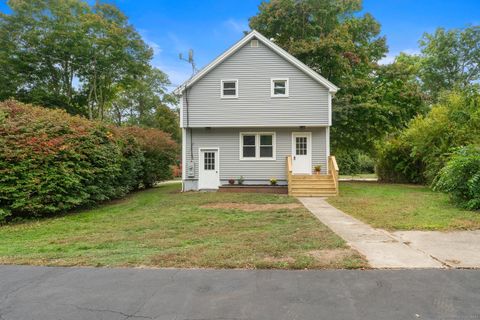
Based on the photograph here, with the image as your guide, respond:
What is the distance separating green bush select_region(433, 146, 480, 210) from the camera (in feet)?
29.9

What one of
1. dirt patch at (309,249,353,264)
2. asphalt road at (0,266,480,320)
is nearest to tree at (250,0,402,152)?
dirt patch at (309,249,353,264)

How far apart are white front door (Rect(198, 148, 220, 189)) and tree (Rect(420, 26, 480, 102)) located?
32.6 metres

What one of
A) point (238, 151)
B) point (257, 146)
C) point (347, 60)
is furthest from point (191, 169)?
point (347, 60)

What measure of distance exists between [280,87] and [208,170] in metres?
5.53

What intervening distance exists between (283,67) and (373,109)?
6.97 m

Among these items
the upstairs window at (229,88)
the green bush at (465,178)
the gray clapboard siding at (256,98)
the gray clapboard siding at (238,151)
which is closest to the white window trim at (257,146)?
the gray clapboard siding at (238,151)

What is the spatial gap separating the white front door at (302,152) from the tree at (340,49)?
3.68m

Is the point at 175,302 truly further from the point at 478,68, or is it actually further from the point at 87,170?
the point at 478,68

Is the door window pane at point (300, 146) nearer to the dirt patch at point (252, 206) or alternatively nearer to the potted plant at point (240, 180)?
the potted plant at point (240, 180)

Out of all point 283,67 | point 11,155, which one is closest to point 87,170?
point 11,155

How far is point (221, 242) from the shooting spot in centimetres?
578

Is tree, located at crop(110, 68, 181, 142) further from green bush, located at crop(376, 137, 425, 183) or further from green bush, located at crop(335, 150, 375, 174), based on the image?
green bush, located at crop(376, 137, 425, 183)

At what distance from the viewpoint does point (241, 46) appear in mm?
15812

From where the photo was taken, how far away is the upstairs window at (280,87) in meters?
15.7
